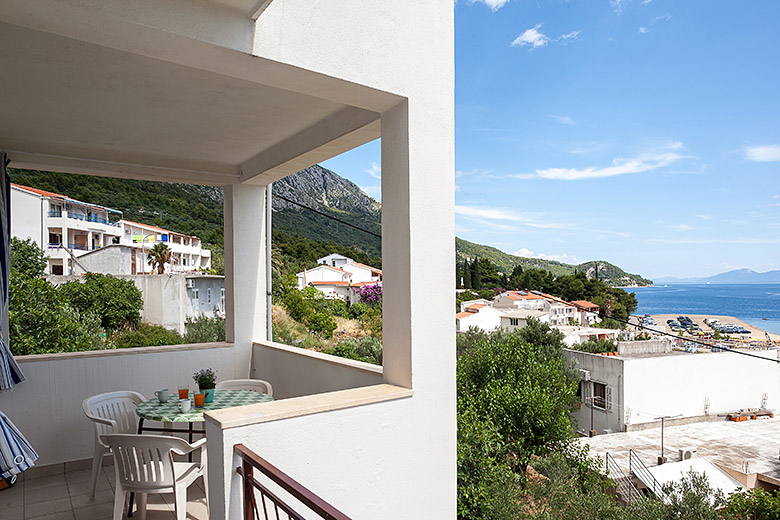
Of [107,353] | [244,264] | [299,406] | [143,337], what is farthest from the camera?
[143,337]

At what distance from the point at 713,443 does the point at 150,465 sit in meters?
26.2

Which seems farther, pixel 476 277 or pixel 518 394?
pixel 476 277

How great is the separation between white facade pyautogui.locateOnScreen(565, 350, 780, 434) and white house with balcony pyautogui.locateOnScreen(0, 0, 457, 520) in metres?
23.2

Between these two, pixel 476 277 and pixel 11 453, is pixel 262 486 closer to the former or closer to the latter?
pixel 11 453

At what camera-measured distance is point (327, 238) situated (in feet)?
95.7

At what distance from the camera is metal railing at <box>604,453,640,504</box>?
14234 millimetres

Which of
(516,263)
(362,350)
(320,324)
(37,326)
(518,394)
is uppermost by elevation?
(516,263)

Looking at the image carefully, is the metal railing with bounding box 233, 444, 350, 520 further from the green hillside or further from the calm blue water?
the calm blue water

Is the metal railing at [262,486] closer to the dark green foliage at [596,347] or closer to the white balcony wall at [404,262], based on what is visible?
the white balcony wall at [404,262]

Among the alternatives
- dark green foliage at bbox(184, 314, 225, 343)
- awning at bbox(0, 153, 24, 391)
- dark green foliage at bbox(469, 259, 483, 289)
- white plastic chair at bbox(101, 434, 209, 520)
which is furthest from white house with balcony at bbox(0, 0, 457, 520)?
dark green foliage at bbox(469, 259, 483, 289)

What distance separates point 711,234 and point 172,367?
94879mm

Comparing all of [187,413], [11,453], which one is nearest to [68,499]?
[11,453]

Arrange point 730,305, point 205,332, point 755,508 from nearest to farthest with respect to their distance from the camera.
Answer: point 755,508, point 205,332, point 730,305

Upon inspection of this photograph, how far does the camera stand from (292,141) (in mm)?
4133
